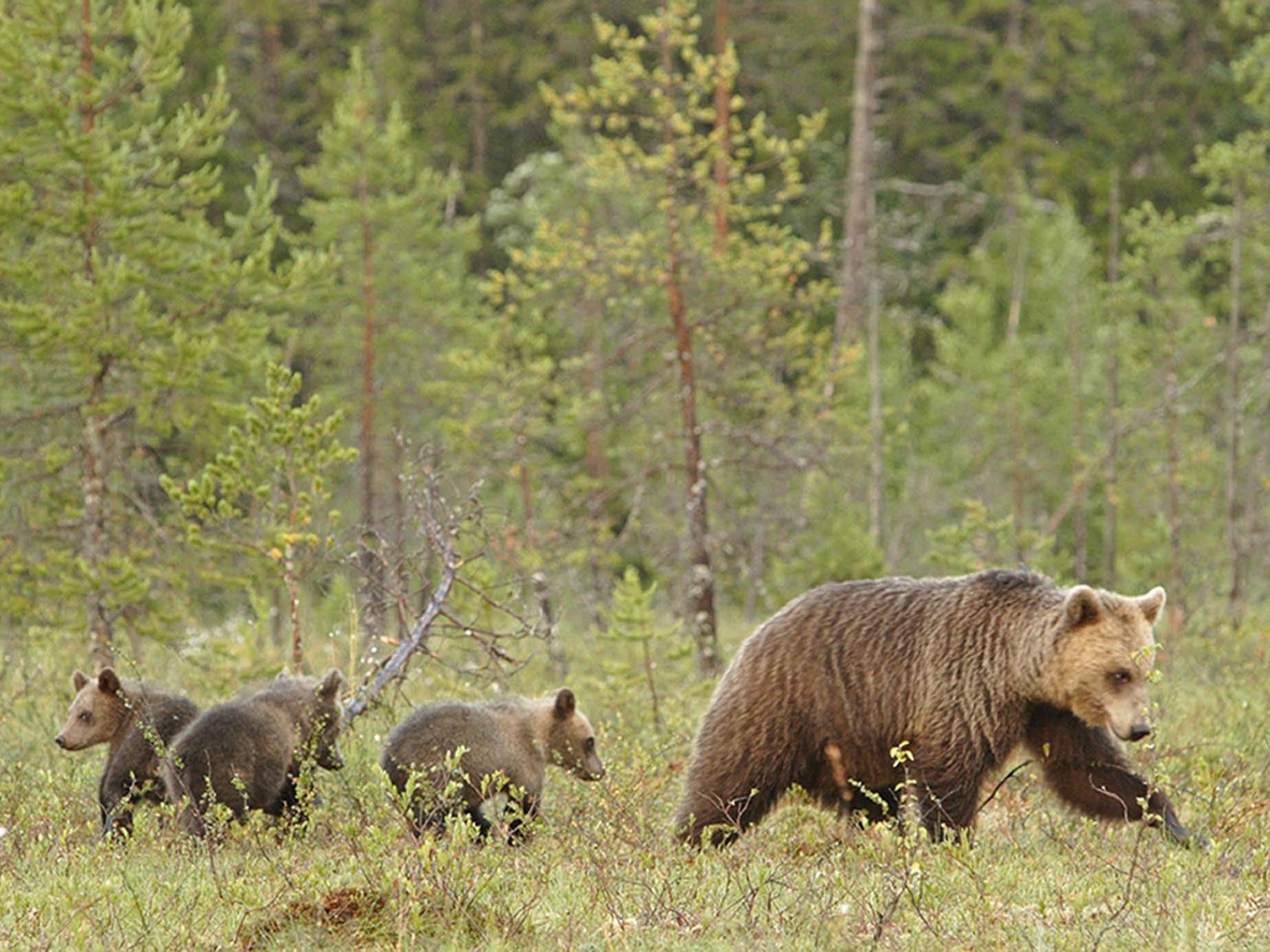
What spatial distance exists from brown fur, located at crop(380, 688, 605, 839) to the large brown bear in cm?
104

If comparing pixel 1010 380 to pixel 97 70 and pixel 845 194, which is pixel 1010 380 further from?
pixel 97 70

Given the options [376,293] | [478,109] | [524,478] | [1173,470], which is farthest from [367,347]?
A: [478,109]

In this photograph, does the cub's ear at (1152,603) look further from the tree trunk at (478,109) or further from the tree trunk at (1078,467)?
the tree trunk at (478,109)

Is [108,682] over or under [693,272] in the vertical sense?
under

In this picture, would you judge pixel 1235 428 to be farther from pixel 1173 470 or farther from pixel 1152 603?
pixel 1152 603

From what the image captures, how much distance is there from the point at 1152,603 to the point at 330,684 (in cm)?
439

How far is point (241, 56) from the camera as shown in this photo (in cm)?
4194

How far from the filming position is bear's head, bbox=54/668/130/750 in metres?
9.32

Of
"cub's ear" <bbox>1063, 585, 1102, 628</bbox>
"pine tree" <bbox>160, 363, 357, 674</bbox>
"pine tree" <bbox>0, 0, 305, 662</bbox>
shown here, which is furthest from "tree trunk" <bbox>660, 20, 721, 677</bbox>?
"cub's ear" <bbox>1063, 585, 1102, 628</bbox>

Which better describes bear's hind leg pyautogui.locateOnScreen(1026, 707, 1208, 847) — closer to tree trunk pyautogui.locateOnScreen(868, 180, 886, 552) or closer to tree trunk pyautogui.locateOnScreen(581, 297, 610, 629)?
tree trunk pyautogui.locateOnScreen(581, 297, 610, 629)

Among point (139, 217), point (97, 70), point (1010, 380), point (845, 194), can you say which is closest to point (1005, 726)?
point (139, 217)

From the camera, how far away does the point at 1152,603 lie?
809 cm

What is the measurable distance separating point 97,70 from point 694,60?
873 centimetres

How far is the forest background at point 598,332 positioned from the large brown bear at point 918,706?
88.0 inches
